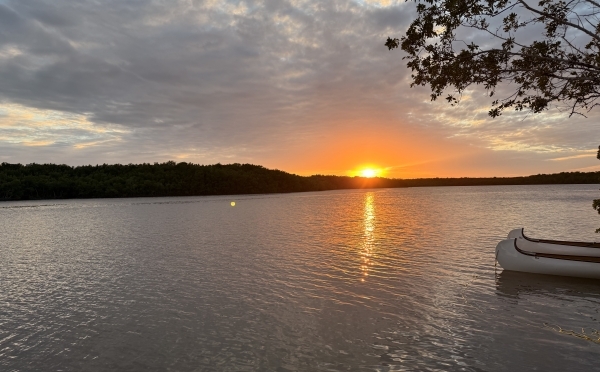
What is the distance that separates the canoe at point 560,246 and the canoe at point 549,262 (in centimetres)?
5

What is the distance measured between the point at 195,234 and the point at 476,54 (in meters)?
26.9

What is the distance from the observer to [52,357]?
904cm

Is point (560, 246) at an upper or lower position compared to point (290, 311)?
upper

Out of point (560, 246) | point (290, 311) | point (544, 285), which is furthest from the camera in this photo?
point (560, 246)

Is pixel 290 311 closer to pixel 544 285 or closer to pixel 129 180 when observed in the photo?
pixel 544 285

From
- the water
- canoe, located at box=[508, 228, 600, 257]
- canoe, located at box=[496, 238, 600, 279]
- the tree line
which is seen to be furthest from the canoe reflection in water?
the tree line

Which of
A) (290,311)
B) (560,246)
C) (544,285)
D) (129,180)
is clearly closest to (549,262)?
(544,285)

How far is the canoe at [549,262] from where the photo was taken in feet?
49.9

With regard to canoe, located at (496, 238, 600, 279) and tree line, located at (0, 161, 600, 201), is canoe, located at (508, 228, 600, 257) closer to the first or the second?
canoe, located at (496, 238, 600, 279)

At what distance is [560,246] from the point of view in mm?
18000

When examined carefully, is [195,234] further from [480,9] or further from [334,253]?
[480,9]

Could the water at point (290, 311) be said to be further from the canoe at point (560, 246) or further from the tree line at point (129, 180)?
the tree line at point (129, 180)

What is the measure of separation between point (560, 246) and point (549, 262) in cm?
275

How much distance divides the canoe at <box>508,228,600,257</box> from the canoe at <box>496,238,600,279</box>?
5 centimetres
